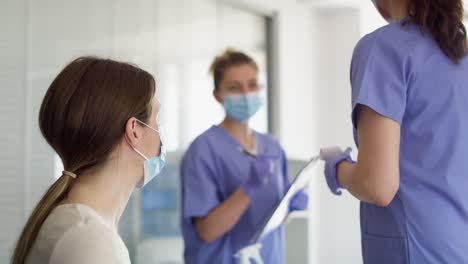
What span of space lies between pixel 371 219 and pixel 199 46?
1974mm

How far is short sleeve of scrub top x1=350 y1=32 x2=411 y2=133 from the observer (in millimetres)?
1035

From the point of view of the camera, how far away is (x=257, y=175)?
176 cm

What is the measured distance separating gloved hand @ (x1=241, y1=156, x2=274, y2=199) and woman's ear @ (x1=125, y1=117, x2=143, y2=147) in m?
0.71

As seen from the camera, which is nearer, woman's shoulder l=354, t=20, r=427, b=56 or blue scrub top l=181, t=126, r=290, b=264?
woman's shoulder l=354, t=20, r=427, b=56

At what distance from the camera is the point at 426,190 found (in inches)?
41.3

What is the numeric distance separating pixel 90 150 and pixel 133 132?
10 centimetres

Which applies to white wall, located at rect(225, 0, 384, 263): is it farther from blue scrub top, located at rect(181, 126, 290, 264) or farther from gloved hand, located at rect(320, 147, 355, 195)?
gloved hand, located at rect(320, 147, 355, 195)

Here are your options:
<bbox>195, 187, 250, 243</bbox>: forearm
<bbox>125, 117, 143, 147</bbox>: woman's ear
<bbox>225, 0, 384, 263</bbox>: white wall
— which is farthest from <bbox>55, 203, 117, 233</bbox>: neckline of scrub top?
<bbox>225, 0, 384, 263</bbox>: white wall

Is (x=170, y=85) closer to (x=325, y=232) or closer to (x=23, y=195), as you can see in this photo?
(x=23, y=195)

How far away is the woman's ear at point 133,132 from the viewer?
1063mm

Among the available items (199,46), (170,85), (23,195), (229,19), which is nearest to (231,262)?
(23,195)

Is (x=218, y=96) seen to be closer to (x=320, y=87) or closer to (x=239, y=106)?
(x=239, y=106)

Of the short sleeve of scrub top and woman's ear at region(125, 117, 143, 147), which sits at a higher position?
the short sleeve of scrub top

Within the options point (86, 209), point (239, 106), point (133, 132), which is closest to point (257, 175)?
point (239, 106)
